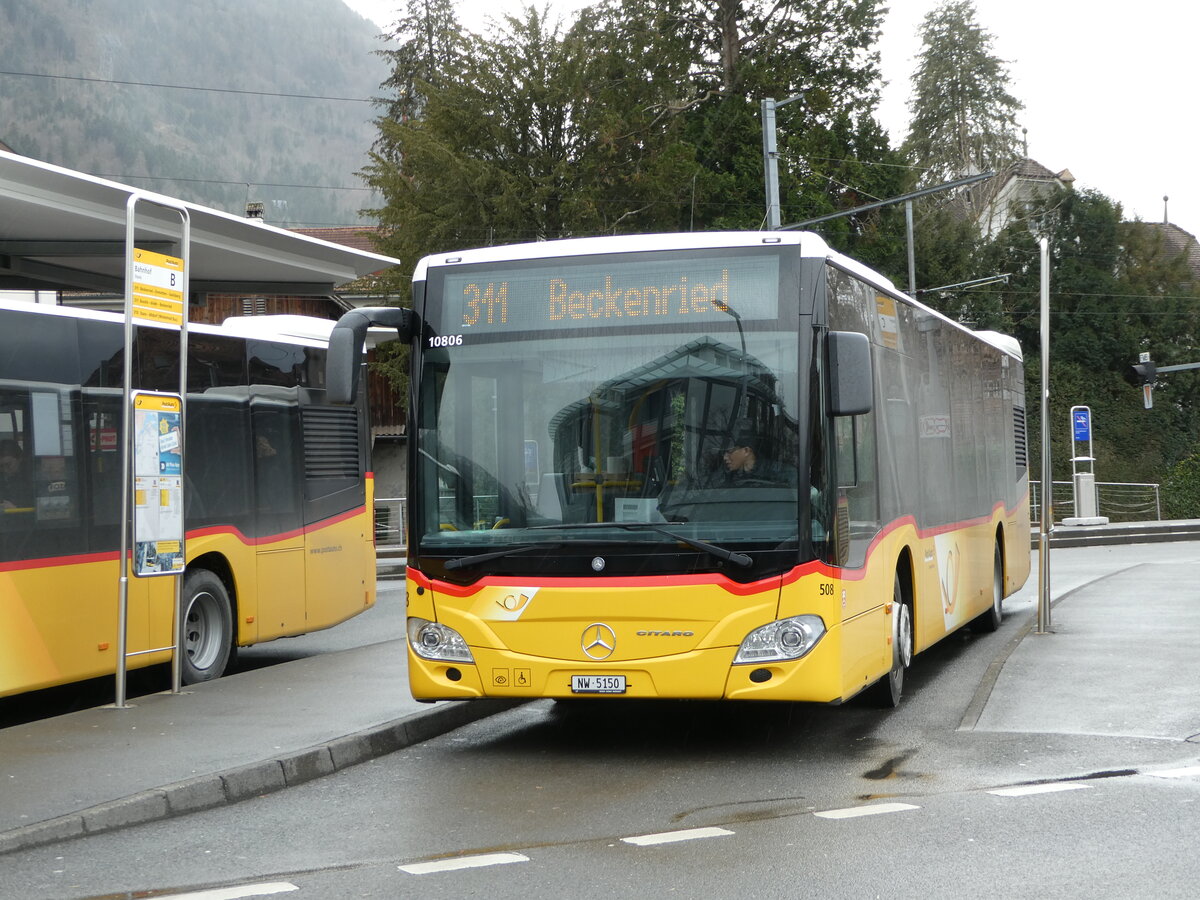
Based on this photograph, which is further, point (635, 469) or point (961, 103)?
point (961, 103)

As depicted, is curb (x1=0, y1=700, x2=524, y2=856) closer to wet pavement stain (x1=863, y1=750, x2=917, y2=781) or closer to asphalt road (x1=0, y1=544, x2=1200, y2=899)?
asphalt road (x1=0, y1=544, x2=1200, y2=899)

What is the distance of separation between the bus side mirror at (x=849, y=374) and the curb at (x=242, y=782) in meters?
3.28

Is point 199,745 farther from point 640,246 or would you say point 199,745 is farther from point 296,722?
point 640,246

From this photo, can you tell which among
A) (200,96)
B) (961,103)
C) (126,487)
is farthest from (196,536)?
(200,96)

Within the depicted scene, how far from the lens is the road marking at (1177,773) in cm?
796

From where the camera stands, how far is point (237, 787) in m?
7.99

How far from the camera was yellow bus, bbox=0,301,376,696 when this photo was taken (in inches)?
401

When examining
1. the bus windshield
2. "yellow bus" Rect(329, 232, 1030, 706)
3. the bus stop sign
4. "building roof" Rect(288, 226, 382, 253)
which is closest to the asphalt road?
"yellow bus" Rect(329, 232, 1030, 706)

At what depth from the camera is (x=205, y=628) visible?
1268 cm

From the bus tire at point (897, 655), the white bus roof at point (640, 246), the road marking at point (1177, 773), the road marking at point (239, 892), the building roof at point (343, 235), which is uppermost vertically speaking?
the building roof at point (343, 235)

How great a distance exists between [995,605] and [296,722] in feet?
28.2

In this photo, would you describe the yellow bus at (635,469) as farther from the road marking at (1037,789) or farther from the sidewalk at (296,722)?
the road marking at (1037,789)

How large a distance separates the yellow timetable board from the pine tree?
54.5 meters

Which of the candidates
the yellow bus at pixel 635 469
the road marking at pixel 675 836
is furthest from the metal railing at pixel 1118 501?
the road marking at pixel 675 836
